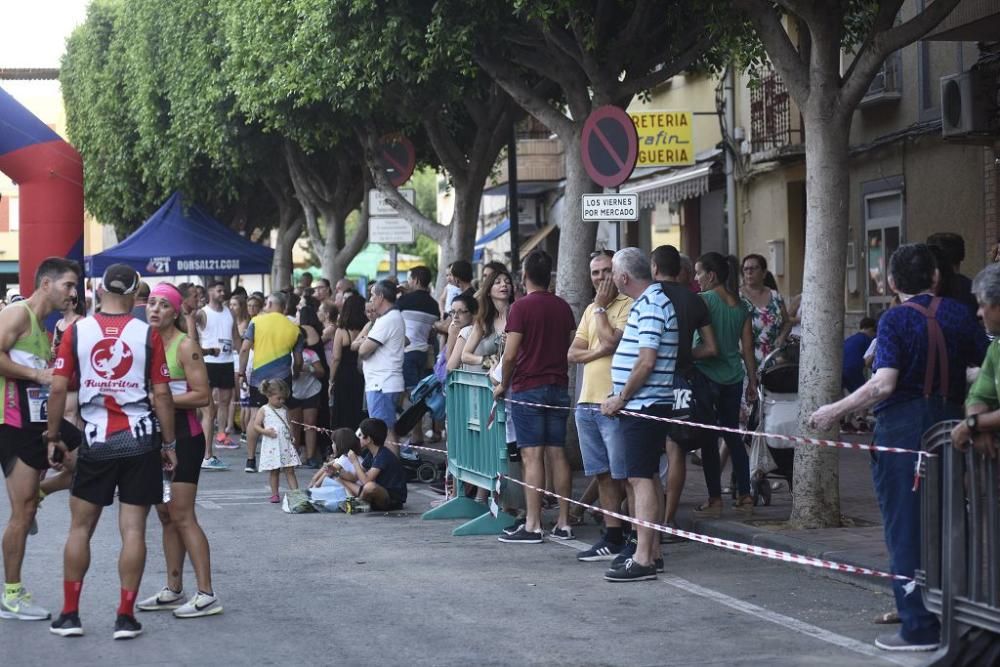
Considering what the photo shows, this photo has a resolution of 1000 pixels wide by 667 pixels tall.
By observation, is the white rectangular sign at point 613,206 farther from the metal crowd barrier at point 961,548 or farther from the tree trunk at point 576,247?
the metal crowd barrier at point 961,548

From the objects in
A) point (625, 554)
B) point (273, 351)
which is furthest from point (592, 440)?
Result: point (273, 351)

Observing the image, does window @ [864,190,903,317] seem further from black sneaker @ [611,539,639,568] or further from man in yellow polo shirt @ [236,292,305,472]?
black sneaker @ [611,539,639,568]

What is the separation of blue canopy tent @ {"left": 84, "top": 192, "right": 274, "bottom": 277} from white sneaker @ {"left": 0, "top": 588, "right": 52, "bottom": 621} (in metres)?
19.6

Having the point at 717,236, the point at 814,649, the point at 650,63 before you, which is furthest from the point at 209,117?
the point at 814,649

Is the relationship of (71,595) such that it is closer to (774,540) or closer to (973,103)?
(774,540)

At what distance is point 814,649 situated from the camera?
294 inches

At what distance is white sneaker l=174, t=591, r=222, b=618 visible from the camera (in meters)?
8.45

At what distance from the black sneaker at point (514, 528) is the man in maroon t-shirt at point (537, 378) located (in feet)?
0.16

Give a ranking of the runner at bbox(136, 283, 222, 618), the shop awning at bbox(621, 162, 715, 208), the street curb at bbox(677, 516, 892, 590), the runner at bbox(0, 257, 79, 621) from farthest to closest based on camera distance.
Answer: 1. the shop awning at bbox(621, 162, 715, 208)
2. the street curb at bbox(677, 516, 892, 590)
3. the runner at bbox(0, 257, 79, 621)
4. the runner at bbox(136, 283, 222, 618)

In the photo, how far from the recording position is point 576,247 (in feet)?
52.3

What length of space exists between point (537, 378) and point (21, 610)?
4029mm

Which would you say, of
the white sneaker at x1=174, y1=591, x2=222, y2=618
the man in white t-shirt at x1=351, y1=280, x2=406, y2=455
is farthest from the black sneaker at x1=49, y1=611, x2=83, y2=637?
the man in white t-shirt at x1=351, y1=280, x2=406, y2=455

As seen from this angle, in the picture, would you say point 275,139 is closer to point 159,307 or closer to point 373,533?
point 373,533

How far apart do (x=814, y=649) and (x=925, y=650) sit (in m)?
0.49
